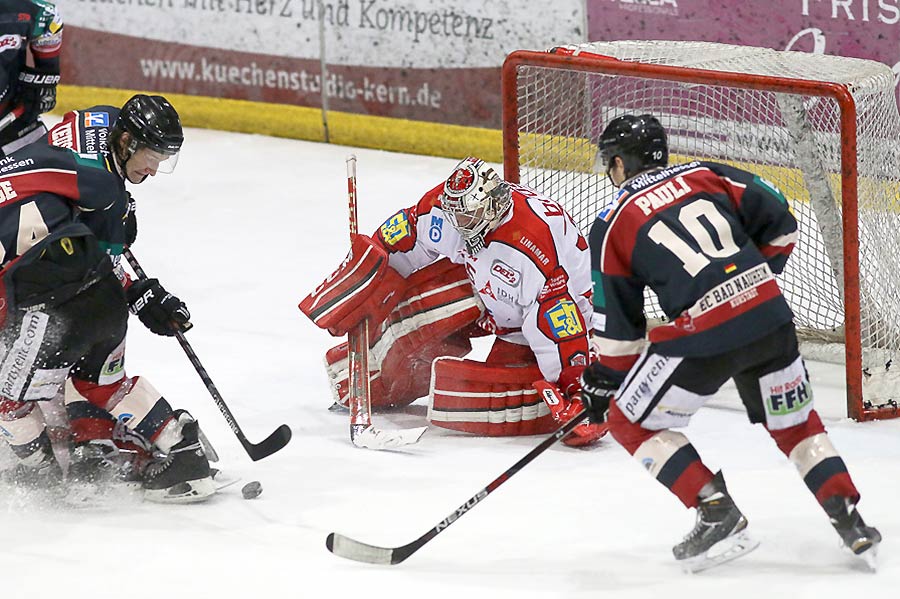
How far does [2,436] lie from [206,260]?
2.52m

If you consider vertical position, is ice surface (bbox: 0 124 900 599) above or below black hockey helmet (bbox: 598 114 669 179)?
below

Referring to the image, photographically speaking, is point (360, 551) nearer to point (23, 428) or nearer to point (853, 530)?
point (23, 428)

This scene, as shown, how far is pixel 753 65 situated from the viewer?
15.5 feet

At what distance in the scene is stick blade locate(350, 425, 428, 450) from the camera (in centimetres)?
442

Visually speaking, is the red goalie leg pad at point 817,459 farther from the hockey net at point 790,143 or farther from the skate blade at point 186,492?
the skate blade at point 186,492

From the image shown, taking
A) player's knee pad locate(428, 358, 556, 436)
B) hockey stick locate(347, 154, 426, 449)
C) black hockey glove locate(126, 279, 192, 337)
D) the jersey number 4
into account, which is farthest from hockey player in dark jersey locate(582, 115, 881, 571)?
black hockey glove locate(126, 279, 192, 337)

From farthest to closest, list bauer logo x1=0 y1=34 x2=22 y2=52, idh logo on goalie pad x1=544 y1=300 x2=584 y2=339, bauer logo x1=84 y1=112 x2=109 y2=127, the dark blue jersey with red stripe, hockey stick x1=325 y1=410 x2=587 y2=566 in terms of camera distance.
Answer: bauer logo x1=0 y1=34 x2=22 y2=52, idh logo on goalie pad x1=544 y1=300 x2=584 y2=339, bauer logo x1=84 y1=112 x2=109 y2=127, hockey stick x1=325 y1=410 x2=587 y2=566, the dark blue jersey with red stripe

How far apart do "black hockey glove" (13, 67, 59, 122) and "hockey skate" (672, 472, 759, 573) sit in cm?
298

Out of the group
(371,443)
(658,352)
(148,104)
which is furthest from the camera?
(371,443)

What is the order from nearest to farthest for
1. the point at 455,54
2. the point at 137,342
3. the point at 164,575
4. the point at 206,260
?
the point at 164,575, the point at 137,342, the point at 206,260, the point at 455,54

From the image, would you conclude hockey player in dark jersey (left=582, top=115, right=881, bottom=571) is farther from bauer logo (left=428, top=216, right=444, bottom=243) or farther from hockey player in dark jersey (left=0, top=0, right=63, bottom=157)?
hockey player in dark jersey (left=0, top=0, right=63, bottom=157)

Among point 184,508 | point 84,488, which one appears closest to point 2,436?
point 84,488

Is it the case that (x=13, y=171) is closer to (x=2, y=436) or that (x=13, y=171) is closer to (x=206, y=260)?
(x=2, y=436)

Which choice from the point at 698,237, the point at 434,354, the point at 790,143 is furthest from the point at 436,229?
the point at 698,237
